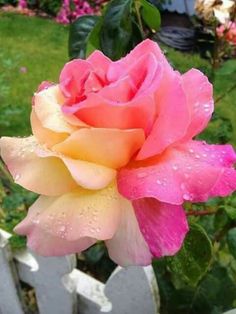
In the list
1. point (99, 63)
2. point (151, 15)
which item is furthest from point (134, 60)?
point (151, 15)

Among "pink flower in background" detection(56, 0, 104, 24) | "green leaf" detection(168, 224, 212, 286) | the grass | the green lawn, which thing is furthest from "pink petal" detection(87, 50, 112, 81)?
"pink flower in background" detection(56, 0, 104, 24)

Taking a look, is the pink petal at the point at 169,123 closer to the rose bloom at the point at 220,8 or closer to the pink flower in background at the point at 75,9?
the rose bloom at the point at 220,8

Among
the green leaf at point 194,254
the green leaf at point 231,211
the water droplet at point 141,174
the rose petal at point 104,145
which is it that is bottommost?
the green leaf at point 231,211

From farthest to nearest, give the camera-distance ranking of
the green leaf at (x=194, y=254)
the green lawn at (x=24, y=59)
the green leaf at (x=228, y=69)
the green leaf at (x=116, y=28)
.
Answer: the green lawn at (x=24, y=59)
the green leaf at (x=228, y=69)
the green leaf at (x=116, y=28)
the green leaf at (x=194, y=254)

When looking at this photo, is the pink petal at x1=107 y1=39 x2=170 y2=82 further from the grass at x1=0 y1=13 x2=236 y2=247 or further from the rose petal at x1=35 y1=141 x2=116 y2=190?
the grass at x1=0 y1=13 x2=236 y2=247

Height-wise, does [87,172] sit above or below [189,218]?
above

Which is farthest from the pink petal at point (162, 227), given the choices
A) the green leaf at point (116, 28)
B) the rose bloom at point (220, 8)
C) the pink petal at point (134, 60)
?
the rose bloom at point (220, 8)

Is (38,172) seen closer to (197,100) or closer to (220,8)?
(197,100)
